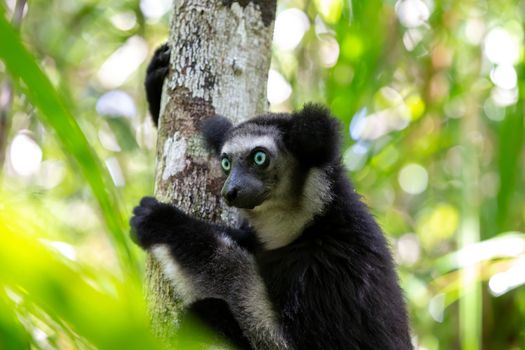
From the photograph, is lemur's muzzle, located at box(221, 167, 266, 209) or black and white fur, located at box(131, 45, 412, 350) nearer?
black and white fur, located at box(131, 45, 412, 350)

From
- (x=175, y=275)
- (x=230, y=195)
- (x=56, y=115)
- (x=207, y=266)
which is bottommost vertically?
(x=56, y=115)

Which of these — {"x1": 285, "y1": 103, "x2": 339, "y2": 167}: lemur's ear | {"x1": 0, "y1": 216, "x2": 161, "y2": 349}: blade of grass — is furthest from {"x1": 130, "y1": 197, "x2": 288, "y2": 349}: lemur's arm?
{"x1": 0, "y1": 216, "x2": 161, "y2": 349}: blade of grass

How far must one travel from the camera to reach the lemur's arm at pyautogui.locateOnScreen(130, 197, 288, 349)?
3121 mm

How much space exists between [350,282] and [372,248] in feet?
0.80

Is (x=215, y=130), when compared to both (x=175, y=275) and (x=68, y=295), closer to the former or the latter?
(x=175, y=275)

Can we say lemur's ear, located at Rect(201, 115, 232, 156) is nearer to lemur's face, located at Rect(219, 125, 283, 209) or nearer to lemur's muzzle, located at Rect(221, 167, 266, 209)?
lemur's face, located at Rect(219, 125, 283, 209)

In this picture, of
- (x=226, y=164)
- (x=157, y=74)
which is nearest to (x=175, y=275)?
(x=226, y=164)

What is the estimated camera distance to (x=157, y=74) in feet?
12.1

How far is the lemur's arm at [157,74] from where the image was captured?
3.63 m

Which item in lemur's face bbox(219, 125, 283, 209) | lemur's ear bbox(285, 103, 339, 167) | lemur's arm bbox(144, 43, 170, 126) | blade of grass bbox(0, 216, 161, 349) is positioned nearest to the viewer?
blade of grass bbox(0, 216, 161, 349)

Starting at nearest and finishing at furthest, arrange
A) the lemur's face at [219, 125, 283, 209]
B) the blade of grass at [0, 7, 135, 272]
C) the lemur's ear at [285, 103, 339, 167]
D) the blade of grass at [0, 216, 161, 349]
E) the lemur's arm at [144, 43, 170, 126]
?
the blade of grass at [0, 216, 161, 349], the blade of grass at [0, 7, 135, 272], the lemur's face at [219, 125, 283, 209], the lemur's ear at [285, 103, 339, 167], the lemur's arm at [144, 43, 170, 126]

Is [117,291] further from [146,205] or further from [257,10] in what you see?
[257,10]

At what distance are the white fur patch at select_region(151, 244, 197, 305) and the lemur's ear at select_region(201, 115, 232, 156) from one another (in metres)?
0.55

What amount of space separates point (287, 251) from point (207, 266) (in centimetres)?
45
